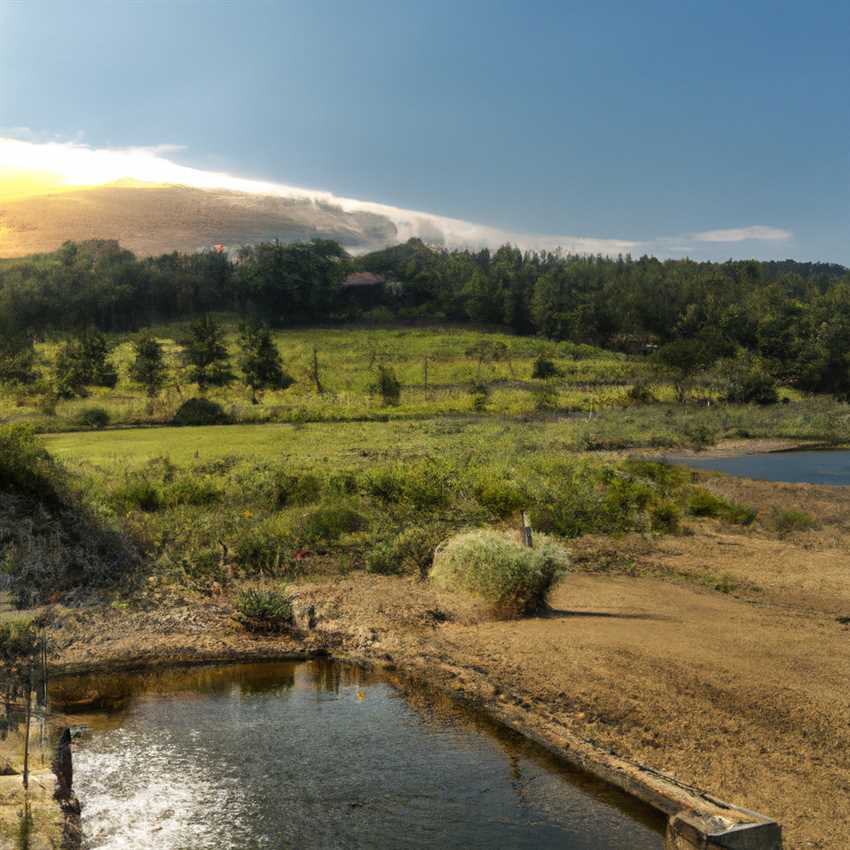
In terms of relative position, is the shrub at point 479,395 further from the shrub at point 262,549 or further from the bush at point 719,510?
the shrub at point 262,549

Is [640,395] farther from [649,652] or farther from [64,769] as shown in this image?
[64,769]

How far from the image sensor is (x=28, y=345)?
6962cm

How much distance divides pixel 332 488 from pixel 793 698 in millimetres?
15847

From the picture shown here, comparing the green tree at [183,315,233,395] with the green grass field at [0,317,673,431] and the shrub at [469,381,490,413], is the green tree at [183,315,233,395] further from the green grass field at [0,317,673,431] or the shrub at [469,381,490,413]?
the shrub at [469,381,490,413]

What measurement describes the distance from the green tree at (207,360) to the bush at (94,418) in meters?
13.7

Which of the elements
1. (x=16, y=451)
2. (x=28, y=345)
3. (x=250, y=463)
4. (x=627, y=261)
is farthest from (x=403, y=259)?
(x=16, y=451)

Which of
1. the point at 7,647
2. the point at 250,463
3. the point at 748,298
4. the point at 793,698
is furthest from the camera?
the point at 748,298

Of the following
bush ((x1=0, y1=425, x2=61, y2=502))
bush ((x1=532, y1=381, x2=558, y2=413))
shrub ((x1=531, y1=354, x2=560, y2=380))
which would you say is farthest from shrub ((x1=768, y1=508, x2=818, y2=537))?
shrub ((x1=531, y1=354, x2=560, y2=380))

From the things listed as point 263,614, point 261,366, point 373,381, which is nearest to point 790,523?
point 263,614

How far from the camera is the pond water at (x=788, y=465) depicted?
1618 inches

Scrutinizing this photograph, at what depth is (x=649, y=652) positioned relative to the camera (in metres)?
12.9

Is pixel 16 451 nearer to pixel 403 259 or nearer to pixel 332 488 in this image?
pixel 332 488

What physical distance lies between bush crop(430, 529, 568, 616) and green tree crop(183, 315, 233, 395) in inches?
2071

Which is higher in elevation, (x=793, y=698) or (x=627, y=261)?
(x=627, y=261)
